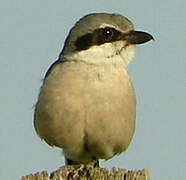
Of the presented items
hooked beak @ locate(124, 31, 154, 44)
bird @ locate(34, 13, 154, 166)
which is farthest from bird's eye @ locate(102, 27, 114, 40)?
hooked beak @ locate(124, 31, 154, 44)

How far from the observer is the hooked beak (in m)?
7.05

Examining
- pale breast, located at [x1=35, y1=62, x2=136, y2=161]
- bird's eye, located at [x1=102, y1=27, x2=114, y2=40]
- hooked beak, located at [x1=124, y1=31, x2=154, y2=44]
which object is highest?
bird's eye, located at [x1=102, y1=27, x2=114, y2=40]

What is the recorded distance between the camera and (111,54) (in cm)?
695

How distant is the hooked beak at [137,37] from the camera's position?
7052 millimetres

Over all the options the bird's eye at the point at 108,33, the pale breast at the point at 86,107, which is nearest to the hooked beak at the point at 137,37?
the bird's eye at the point at 108,33

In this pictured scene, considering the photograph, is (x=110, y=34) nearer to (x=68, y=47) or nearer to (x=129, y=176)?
(x=68, y=47)

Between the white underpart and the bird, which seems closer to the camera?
the bird

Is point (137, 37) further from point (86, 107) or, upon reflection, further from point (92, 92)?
point (86, 107)

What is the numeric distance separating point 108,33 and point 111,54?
29 cm

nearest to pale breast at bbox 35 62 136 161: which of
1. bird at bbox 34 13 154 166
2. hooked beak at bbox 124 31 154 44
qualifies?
bird at bbox 34 13 154 166

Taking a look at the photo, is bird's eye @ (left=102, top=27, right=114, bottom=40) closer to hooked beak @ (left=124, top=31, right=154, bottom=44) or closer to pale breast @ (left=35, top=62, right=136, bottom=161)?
hooked beak @ (left=124, top=31, right=154, bottom=44)

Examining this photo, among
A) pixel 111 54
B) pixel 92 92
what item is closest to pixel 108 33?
pixel 111 54

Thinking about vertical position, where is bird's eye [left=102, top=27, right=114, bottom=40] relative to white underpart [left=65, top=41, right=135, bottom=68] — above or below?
above

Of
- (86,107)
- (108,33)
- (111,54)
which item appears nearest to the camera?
(86,107)
